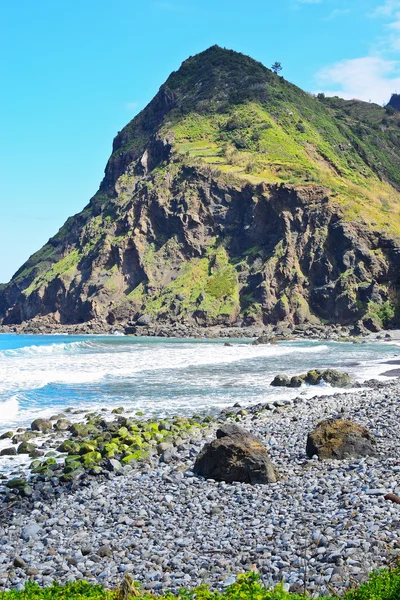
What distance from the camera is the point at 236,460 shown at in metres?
15.9

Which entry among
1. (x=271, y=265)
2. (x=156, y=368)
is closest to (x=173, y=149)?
(x=271, y=265)

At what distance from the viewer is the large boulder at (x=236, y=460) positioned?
15453mm

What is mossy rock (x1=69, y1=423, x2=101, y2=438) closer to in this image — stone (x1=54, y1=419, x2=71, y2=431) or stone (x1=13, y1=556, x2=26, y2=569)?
stone (x1=54, y1=419, x2=71, y2=431)

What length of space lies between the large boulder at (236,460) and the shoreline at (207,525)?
1.22ft

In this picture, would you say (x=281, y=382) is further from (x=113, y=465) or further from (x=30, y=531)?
(x=30, y=531)

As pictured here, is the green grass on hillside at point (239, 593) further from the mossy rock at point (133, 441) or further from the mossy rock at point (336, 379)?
the mossy rock at point (336, 379)

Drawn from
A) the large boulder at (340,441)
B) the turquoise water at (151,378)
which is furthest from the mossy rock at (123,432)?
the large boulder at (340,441)

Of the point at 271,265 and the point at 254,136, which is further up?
the point at 254,136

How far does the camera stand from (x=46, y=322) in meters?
149

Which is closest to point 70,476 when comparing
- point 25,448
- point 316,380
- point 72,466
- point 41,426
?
point 72,466

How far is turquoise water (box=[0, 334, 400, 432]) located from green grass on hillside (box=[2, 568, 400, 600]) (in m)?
18.3

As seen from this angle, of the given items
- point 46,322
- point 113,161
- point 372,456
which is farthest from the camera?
point 113,161

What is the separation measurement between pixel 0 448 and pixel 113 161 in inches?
7008

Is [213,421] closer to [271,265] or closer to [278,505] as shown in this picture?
[278,505]
